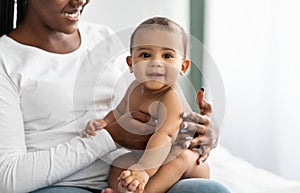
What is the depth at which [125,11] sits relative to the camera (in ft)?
8.81

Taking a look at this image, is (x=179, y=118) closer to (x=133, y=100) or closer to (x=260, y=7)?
(x=133, y=100)

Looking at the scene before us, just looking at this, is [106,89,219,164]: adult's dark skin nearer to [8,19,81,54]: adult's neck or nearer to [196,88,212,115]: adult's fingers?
[196,88,212,115]: adult's fingers

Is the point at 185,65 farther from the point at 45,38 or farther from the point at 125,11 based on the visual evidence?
the point at 125,11

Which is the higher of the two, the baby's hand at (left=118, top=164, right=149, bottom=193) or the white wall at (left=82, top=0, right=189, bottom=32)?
the baby's hand at (left=118, top=164, right=149, bottom=193)

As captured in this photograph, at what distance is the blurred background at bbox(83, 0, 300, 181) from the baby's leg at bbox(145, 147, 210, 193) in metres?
1.09

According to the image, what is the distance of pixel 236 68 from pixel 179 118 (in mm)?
1625

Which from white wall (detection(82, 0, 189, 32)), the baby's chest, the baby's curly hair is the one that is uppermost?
the baby's curly hair

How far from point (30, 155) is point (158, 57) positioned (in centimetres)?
41

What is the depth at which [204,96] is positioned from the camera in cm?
131

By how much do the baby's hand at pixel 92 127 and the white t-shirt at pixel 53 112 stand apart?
2 cm

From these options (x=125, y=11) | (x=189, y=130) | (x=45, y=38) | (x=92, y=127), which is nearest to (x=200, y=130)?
(x=189, y=130)

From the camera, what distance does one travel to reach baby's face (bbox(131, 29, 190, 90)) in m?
1.17

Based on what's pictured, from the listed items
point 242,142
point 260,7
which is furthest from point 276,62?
point 242,142

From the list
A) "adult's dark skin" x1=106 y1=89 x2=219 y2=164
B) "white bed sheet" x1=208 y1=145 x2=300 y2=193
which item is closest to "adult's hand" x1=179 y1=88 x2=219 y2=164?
"adult's dark skin" x1=106 y1=89 x2=219 y2=164
